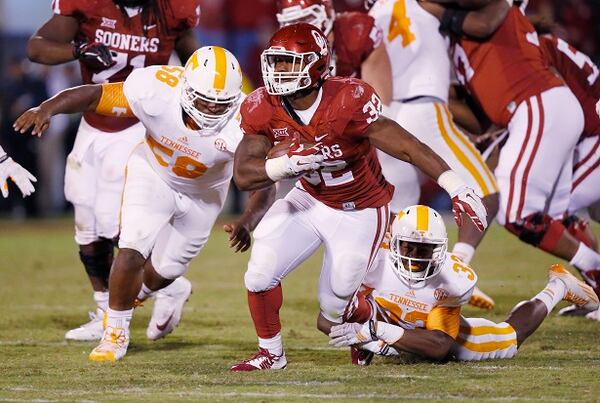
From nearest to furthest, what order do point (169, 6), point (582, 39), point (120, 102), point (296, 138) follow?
1. point (296, 138)
2. point (120, 102)
3. point (169, 6)
4. point (582, 39)

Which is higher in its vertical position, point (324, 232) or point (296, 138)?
point (296, 138)

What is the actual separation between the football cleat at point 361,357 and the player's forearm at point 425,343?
0.20 meters

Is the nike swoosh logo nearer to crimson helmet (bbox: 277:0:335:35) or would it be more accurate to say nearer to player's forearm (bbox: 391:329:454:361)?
player's forearm (bbox: 391:329:454:361)

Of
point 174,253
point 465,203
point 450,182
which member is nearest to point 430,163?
point 450,182

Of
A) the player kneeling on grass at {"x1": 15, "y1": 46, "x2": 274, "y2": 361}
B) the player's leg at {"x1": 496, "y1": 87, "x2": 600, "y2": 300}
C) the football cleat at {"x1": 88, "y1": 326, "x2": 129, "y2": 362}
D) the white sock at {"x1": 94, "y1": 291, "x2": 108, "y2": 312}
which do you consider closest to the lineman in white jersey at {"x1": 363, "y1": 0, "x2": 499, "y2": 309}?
the player's leg at {"x1": 496, "y1": 87, "x2": 600, "y2": 300}

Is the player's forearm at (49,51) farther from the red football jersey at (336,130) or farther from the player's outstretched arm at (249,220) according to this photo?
the red football jersey at (336,130)

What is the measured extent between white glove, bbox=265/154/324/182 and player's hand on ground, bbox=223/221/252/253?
0.53 m

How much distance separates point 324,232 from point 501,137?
7.15 ft

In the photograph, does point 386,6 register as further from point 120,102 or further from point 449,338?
point 449,338

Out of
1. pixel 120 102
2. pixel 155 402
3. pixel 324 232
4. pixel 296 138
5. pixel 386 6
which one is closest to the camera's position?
pixel 155 402

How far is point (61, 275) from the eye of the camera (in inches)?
367

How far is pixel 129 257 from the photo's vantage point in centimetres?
577

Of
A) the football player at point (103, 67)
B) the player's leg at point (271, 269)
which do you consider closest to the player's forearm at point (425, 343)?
the player's leg at point (271, 269)

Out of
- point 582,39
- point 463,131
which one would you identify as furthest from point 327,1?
point 582,39
